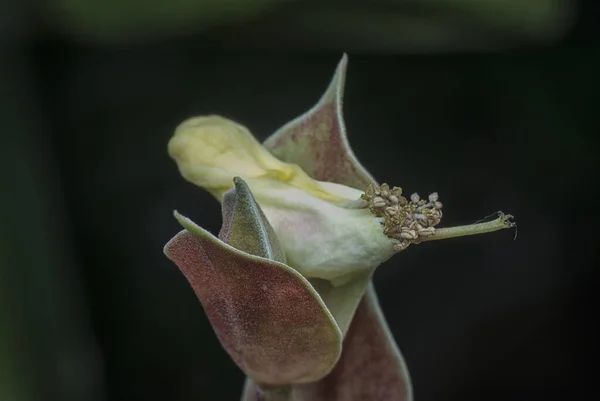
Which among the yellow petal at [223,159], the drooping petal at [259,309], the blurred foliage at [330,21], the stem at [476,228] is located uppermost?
the blurred foliage at [330,21]

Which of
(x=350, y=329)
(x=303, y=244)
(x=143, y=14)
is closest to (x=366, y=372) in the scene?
(x=350, y=329)

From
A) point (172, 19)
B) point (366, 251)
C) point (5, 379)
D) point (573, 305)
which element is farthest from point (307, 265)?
point (573, 305)

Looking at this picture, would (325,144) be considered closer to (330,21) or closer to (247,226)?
(247,226)

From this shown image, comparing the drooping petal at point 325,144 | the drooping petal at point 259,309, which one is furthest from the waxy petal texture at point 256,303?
the drooping petal at point 325,144

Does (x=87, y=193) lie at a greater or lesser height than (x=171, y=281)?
greater

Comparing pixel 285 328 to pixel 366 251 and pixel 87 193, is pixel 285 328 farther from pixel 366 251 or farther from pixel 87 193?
pixel 87 193

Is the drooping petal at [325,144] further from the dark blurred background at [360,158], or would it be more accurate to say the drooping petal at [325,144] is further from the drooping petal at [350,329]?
the dark blurred background at [360,158]
